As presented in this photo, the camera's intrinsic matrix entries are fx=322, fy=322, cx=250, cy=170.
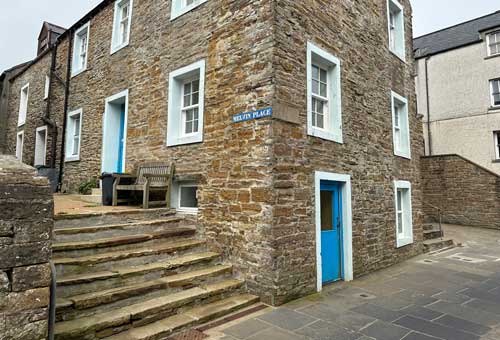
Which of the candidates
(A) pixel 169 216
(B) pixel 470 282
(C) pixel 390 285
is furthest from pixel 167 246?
(B) pixel 470 282

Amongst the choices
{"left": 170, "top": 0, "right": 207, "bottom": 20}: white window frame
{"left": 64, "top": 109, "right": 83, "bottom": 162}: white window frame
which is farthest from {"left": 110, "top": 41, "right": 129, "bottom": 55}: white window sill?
{"left": 64, "top": 109, "right": 83, "bottom": 162}: white window frame

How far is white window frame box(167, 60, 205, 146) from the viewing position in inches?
263

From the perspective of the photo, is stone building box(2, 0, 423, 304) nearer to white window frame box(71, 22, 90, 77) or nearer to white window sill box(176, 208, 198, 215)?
white window sill box(176, 208, 198, 215)

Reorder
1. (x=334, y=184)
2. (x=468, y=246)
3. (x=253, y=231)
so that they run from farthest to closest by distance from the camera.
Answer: (x=468, y=246)
(x=334, y=184)
(x=253, y=231)

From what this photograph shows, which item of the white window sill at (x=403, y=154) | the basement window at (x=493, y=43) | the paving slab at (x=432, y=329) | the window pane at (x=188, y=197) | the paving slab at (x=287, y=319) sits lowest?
the paving slab at (x=287, y=319)

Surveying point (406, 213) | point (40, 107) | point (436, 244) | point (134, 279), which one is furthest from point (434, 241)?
point (40, 107)

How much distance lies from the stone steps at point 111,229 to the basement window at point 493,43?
21.0m

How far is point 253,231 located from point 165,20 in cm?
574

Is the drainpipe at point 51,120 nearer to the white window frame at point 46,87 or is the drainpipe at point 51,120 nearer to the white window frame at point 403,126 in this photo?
the white window frame at point 46,87

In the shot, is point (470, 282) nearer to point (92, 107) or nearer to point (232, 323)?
point (232, 323)

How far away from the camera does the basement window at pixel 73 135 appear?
11211 mm

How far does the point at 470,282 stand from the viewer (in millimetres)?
6590

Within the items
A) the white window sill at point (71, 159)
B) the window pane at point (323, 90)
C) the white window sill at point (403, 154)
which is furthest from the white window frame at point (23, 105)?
the white window sill at point (403, 154)

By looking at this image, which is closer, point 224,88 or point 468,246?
point 224,88
